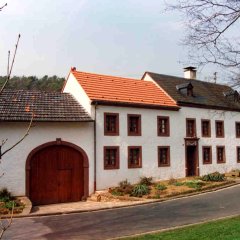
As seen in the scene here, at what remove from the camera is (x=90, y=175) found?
917 inches

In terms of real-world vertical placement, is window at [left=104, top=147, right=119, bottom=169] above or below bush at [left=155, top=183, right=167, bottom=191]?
above

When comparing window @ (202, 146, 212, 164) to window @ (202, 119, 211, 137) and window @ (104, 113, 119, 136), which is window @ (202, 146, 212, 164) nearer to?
window @ (202, 119, 211, 137)

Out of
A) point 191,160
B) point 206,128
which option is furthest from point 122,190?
point 206,128

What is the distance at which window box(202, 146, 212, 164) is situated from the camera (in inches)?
1186

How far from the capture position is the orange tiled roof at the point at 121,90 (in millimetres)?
25422

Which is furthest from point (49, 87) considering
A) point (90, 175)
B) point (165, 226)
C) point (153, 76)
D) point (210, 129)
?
point (165, 226)

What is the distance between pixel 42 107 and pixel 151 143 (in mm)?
8261

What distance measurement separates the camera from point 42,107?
2339 centimetres

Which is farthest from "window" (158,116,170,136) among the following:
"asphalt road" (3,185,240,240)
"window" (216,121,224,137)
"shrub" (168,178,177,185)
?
"asphalt road" (3,185,240,240)

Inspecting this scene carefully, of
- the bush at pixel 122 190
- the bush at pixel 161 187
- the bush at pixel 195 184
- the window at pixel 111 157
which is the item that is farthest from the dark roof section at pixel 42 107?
Answer: the bush at pixel 195 184

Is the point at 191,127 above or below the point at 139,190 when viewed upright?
above

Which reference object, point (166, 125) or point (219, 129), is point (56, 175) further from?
point (219, 129)

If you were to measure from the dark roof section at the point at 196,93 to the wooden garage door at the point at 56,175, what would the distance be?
33.6 ft

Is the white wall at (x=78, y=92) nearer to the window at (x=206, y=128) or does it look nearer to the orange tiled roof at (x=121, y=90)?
the orange tiled roof at (x=121, y=90)
